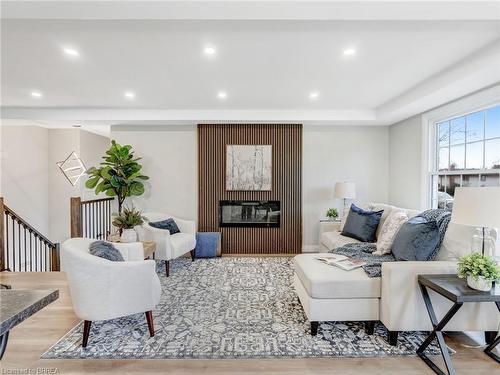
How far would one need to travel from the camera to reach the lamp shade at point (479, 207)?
2023mm

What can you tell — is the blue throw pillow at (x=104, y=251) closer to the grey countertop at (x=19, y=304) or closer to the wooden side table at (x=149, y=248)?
the wooden side table at (x=149, y=248)

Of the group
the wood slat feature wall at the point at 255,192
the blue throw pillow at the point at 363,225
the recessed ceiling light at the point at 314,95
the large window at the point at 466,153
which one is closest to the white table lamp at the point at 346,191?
the blue throw pillow at the point at 363,225

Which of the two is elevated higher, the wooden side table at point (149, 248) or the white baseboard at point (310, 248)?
the wooden side table at point (149, 248)

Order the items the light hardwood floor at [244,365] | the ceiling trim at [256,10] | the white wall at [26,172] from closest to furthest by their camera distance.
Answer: the ceiling trim at [256,10], the light hardwood floor at [244,365], the white wall at [26,172]

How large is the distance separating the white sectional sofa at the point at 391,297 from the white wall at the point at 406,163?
6.80 feet

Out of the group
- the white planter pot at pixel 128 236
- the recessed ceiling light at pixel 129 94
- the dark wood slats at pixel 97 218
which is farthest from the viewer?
the dark wood slats at pixel 97 218

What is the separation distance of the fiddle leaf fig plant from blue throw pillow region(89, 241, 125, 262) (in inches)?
97.2

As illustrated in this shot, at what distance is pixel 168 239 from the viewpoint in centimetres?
423

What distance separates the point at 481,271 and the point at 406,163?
127 inches

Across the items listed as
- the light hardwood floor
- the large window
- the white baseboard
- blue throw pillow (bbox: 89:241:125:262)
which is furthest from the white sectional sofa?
the white baseboard

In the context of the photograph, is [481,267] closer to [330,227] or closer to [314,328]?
[314,328]

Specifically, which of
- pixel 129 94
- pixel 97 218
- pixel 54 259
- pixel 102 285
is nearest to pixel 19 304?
pixel 102 285

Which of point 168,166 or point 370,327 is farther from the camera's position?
point 168,166

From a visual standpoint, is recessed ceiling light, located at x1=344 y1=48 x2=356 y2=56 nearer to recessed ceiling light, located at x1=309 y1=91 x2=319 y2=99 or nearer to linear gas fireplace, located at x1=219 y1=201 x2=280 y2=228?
recessed ceiling light, located at x1=309 y1=91 x2=319 y2=99
